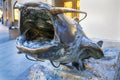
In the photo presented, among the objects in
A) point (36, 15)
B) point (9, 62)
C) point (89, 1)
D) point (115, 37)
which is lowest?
point (9, 62)

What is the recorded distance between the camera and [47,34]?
0.86 meters

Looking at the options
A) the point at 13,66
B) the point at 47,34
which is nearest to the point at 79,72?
the point at 47,34

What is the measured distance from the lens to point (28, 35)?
905 millimetres

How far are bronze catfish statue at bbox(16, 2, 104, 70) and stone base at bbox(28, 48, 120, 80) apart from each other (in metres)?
0.20

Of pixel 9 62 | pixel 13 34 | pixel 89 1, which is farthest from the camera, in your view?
pixel 13 34

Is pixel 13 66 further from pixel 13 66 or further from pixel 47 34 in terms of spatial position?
pixel 47 34

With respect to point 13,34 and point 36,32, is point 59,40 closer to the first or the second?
point 36,32

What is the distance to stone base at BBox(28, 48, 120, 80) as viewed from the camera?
108 cm

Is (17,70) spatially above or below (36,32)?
below

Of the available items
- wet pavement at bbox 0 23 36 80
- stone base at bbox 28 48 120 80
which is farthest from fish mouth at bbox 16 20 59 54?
wet pavement at bbox 0 23 36 80

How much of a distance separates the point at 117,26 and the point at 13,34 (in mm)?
3752

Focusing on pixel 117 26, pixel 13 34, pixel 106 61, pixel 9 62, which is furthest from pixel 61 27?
pixel 13 34

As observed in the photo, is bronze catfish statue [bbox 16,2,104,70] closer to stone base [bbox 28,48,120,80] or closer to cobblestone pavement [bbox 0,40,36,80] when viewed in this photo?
stone base [bbox 28,48,120,80]

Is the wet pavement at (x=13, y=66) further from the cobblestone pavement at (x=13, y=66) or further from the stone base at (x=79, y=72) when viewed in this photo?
the stone base at (x=79, y=72)
